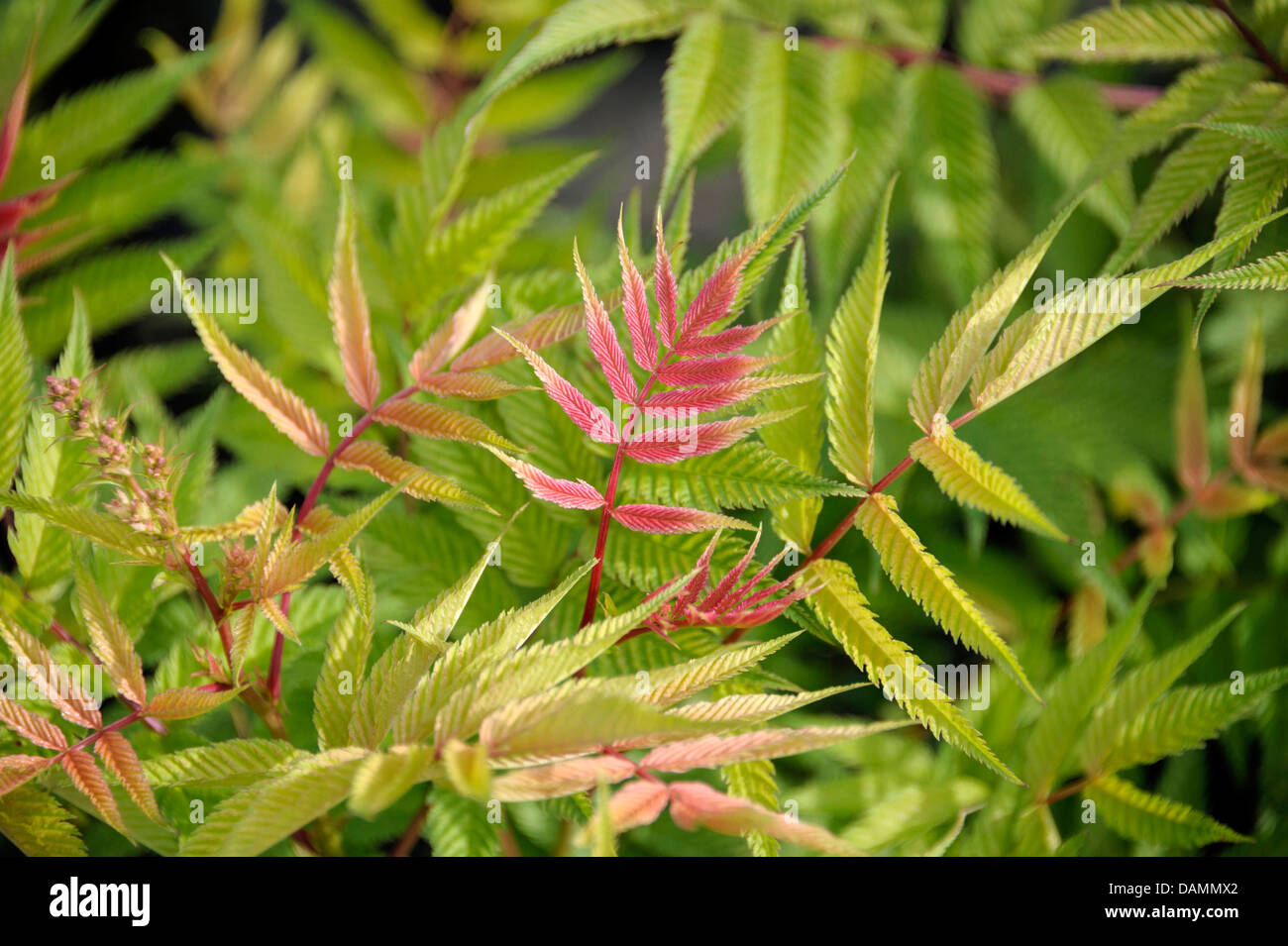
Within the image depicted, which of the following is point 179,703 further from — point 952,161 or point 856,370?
point 952,161

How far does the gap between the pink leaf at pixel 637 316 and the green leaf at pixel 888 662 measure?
142 mm

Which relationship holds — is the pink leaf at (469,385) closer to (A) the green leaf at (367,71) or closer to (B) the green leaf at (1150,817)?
(B) the green leaf at (1150,817)

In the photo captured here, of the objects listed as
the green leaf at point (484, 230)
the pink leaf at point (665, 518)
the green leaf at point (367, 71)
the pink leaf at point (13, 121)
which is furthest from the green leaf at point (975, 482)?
the green leaf at point (367, 71)

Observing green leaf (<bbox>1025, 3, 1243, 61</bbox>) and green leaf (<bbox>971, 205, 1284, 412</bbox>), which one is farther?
green leaf (<bbox>1025, 3, 1243, 61</bbox>)

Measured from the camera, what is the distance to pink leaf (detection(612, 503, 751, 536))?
1.53 ft

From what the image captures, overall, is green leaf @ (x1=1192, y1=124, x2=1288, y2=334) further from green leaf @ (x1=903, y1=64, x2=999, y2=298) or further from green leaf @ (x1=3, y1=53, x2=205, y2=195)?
green leaf @ (x1=3, y1=53, x2=205, y2=195)

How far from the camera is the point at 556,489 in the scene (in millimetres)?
460

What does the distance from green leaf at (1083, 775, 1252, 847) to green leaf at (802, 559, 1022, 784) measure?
22 centimetres

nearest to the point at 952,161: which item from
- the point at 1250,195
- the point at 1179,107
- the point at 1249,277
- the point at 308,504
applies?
the point at 1179,107

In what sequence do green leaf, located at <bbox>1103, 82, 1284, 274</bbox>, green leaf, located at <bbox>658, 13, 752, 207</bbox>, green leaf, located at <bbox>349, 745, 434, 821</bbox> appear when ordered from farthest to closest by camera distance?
1. green leaf, located at <bbox>658, 13, 752, 207</bbox>
2. green leaf, located at <bbox>1103, 82, 1284, 274</bbox>
3. green leaf, located at <bbox>349, 745, 434, 821</bbox>

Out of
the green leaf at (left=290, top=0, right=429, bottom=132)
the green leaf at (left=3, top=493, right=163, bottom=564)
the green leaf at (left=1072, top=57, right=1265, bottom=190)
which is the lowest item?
the green leaf at (left=3, top=493, right=163, bottom=564)

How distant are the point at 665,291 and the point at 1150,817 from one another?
0.47m

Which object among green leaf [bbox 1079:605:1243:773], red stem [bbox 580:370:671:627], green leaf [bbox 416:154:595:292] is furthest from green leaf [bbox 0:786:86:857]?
green leaf [bbox 1079:605:1243:773]

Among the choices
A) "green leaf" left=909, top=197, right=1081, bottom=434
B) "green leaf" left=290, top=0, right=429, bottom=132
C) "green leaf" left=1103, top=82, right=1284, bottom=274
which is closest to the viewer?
"green leaf" left=909, top=197, right=1081, bottom=434
